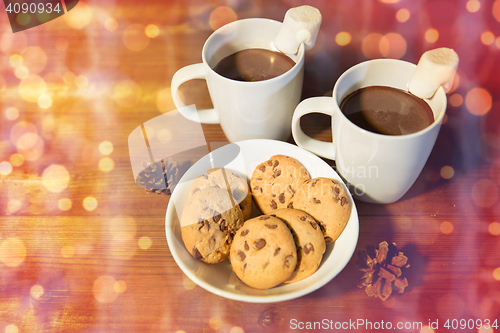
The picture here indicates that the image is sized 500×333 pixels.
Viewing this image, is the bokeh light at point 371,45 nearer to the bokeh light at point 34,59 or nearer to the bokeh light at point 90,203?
the bokeh light at point 90,203

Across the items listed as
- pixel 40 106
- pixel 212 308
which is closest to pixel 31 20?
pixel 40 106

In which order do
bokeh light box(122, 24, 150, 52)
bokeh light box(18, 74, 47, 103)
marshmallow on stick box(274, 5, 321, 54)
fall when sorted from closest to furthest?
marshmallow on stick box(274, 5, 321, 54)
bokeh light box(18, 74, 47, 103)
bokeh light box(122, 24, 150, 52)

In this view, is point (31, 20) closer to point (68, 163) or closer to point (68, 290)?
point (68, 163)

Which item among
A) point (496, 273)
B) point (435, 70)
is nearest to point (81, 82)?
point (435, 70)

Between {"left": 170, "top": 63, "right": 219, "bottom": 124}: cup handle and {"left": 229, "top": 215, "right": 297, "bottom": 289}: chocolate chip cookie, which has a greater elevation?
{"left": 170, "top": 63, "right": 219, "bottom": 124}: cup handle

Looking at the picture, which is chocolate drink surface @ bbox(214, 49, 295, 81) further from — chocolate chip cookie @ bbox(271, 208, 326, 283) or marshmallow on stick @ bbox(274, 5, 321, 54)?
chocolate chip cookie @ bbox(271, 208, 326, 283)

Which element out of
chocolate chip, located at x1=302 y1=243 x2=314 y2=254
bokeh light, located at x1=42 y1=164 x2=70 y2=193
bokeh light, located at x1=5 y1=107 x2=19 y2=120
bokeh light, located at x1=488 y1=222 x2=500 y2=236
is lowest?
bokeh light, located at x1=42 y1=164 x2=70 y2=193

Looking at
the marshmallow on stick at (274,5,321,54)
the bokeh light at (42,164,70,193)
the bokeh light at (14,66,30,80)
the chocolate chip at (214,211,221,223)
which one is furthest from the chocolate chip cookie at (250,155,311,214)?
the bokeh light at (14,66,30,80)
